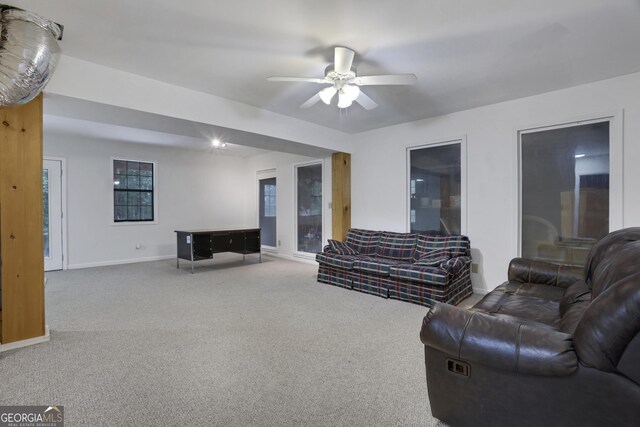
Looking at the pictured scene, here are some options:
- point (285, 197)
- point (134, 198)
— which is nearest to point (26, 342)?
point (134, 198)

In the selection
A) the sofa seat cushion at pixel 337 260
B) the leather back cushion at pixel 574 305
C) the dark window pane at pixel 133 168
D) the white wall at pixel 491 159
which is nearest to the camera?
the leather back cushion at pixel 574 305

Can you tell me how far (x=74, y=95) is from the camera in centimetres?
262

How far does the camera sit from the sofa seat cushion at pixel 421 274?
3.20 metres

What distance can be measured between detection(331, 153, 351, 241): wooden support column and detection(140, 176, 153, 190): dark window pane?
3.91m

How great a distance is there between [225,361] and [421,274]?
2165 mm

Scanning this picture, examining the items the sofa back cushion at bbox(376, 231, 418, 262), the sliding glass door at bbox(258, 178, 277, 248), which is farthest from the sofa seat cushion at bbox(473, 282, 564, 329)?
the sliding glass door at bbox(258, 178, 277, 248)

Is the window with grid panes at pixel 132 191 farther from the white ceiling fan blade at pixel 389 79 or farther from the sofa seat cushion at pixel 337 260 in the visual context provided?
the white ceiling fan blade at pixel 389 79

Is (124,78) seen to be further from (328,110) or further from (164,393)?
(164,393)

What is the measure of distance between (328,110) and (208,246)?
309 cm

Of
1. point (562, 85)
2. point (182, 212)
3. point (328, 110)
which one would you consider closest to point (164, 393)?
point (328, 110)

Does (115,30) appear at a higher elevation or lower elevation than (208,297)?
higher

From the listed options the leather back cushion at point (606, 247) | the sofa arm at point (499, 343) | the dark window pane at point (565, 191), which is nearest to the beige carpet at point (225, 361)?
the sofa arm at point (499, 343)

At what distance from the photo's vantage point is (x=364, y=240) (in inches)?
183

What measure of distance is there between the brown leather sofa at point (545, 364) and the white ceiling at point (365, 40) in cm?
162
